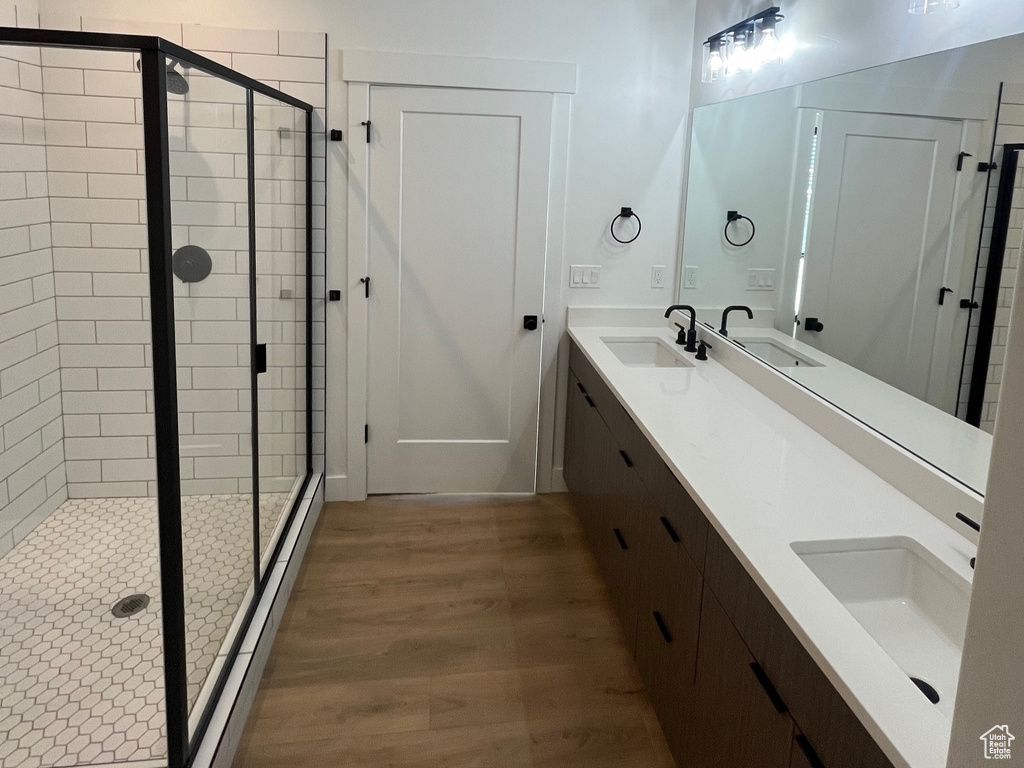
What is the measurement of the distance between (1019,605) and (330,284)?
10.9 ft

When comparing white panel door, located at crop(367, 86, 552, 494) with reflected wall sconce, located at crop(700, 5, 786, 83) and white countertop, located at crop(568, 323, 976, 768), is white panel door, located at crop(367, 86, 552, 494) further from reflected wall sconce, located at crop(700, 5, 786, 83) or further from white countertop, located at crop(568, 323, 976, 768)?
white countertop, located at crop(568, 323, 976, 768)

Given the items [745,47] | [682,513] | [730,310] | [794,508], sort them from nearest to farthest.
Result: [794,508] < [682,513] < [745,47] < [730,310]

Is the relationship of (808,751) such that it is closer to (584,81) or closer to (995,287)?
(995,287)

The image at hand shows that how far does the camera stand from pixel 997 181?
1664mm

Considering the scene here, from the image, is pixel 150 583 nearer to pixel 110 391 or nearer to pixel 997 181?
pixel 110 391

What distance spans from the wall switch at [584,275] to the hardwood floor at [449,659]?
118cm

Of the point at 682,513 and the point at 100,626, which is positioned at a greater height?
the point at 682,513

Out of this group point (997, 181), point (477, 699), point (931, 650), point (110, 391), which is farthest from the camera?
point (110, 391)

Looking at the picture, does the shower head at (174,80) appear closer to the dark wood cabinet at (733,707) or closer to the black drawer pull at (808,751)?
the dark wood cabinet at (733,707)

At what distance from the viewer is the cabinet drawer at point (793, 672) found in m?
1.19

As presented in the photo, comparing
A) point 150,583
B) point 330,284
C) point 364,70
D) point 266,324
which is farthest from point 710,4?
point 150,583

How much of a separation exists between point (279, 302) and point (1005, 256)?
7.76 ft

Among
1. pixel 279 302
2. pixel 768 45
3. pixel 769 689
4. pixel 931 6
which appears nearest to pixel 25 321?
pixel 279 302

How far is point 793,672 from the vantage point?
54.6 inches
